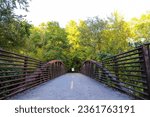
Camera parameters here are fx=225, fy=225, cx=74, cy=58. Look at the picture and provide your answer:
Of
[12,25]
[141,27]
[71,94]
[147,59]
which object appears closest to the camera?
[147,59]

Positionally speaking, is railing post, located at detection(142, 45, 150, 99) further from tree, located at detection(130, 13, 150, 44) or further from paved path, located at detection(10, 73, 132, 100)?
tree, located at detection(130, 13, 150, 44)

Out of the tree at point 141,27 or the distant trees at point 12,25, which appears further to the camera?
the tree at point 141,27

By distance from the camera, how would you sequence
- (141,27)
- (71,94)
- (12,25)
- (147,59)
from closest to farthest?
(147,59)
(71,94)
(12,25)
(141,27)

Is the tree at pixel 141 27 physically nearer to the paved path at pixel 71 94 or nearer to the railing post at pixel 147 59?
the paved path at pixel 71 94

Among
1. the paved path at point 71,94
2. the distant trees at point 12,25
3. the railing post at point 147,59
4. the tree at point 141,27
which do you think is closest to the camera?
the railing post at point 147,59

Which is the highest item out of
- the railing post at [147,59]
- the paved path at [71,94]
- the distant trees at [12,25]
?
the distant trees at [12,25]

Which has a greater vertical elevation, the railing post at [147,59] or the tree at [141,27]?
the tree at [141,27]

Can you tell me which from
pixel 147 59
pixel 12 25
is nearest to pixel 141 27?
pixel 12 25

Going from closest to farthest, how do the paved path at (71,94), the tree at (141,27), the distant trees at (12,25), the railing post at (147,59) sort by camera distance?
1. the railing post at (147,59)
2. the paved path at (71,94)
3. the distant trees at (12,25)
4. the tree at (141,27)

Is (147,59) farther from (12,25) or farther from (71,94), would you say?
(12,25)

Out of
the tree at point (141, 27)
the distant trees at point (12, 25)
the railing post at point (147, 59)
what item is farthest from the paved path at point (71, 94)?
the tree at point (141, 27)

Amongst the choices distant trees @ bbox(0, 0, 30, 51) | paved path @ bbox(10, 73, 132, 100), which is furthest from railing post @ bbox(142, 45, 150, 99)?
distant trees @ bbox(0, 0, 30, 51)

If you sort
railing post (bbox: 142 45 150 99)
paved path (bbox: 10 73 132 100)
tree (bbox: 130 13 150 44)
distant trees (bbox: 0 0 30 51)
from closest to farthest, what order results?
1. railing post (bbox: 142 45 150 99)
2. paved path (bbox: 10 73 132 100)
3. distant trees (bbox: 0 0 30 51)
4. tree (bbox: 130 13 150 44)

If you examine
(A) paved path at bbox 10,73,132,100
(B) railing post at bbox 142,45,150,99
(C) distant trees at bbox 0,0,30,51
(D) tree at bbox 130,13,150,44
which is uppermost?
(D) tree at bbox 130,13,150,44
